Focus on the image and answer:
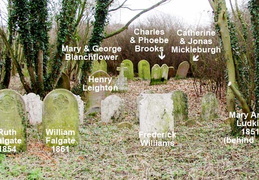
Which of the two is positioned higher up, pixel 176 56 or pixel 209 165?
pixel 176 56

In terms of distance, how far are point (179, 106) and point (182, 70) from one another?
824cm

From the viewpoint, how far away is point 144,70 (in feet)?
60.0

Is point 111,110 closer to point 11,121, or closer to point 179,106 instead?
point 179,106

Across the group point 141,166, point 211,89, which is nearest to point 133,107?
point 211,89

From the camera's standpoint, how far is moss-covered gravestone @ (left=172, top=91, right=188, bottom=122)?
9078mm

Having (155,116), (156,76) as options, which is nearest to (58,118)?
(155,116)

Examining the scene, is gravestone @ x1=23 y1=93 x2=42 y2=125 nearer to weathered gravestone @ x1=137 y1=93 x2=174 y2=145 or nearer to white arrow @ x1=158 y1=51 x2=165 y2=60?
weathered gravestone @ x1=137 y1=93 x2=174 y2=145

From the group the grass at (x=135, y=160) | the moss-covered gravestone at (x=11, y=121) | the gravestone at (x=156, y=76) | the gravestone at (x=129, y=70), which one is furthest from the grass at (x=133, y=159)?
the gravestone at (x=129, y=70)

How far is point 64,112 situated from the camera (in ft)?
21.7

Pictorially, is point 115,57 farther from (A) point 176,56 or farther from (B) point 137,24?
(A) point 176,56

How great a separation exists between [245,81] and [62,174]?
3890 millimetres

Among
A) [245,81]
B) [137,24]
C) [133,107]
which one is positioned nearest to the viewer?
[245,81]

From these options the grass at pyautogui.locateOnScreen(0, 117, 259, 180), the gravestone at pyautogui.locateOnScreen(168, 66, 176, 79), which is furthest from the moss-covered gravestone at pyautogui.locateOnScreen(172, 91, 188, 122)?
the gravestone at pyautogui.locateOnScreen(168, 66, 176, 79)

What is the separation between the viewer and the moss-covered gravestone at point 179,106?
908cm
